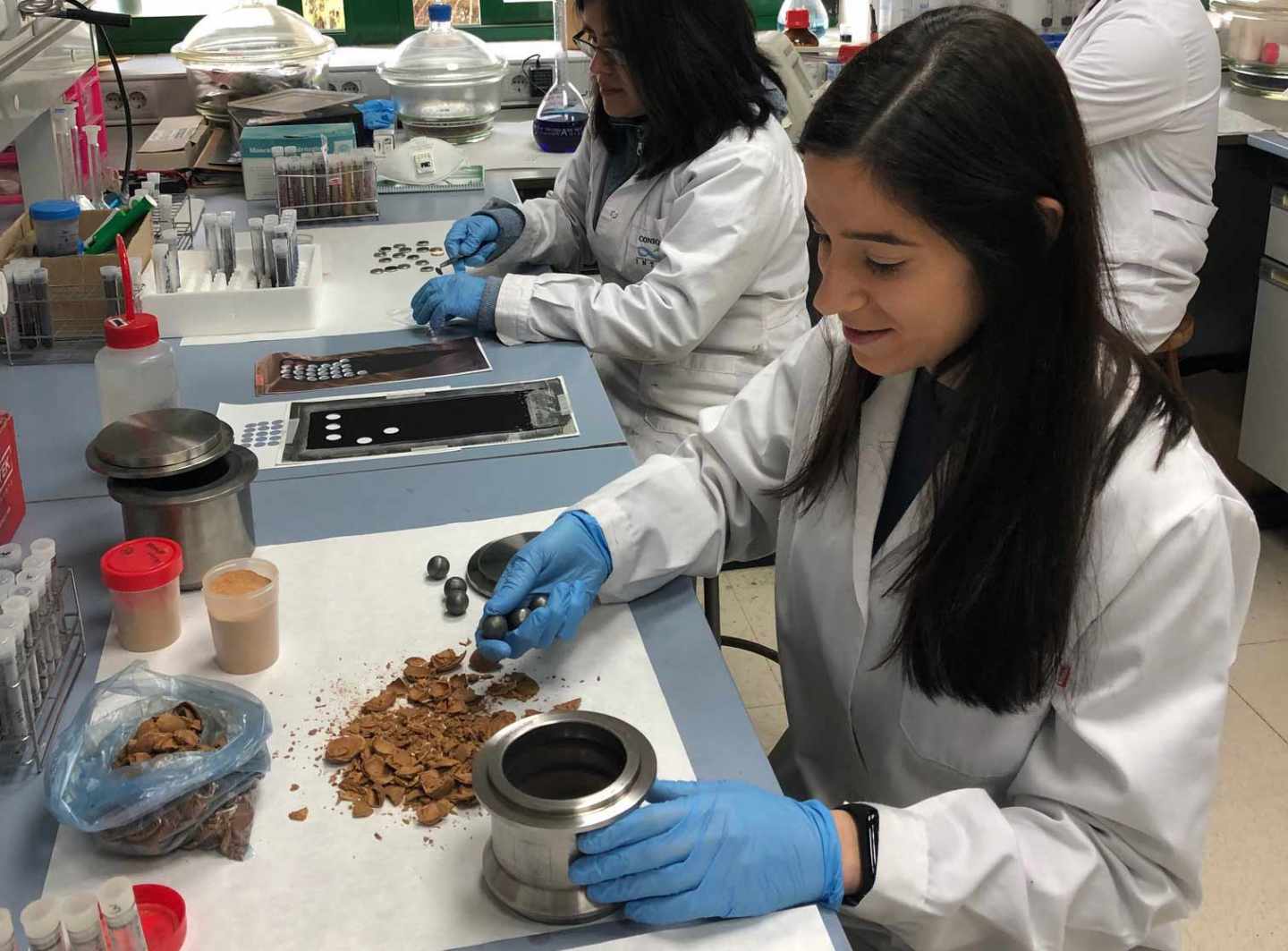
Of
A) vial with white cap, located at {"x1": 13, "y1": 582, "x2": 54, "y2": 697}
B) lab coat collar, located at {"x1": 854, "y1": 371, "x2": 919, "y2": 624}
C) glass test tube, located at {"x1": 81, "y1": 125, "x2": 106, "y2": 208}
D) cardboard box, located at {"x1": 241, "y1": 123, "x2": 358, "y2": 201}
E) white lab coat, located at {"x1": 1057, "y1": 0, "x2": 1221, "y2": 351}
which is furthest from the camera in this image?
cardboard box, located at {"x1": 241, "y1": 123, "x2": 358, "y2": 201}

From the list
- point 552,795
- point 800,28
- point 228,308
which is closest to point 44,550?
point 552,795

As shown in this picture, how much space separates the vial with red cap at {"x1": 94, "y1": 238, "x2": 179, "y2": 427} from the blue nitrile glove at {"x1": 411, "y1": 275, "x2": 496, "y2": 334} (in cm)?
55

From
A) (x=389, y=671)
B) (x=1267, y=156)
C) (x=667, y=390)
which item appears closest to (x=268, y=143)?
(x=667, y=390)

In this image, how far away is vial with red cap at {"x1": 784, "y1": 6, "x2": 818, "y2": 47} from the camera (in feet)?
11.8

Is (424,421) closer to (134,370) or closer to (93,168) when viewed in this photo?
(134,370)

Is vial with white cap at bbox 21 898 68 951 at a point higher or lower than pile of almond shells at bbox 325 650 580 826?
higher

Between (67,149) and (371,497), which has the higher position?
(67,149)

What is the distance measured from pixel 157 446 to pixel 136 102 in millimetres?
2487

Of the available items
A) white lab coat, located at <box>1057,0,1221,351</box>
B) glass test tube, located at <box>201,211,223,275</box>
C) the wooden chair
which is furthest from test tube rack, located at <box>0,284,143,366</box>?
the wooden chair

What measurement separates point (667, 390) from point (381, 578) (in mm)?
944

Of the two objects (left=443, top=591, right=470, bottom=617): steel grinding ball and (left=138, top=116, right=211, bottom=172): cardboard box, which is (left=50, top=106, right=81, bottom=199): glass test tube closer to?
(left=138, top=116, right=211, bottom=172): cardboard box

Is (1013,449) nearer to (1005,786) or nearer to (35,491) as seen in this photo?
(1005,786)

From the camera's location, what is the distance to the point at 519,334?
2.08m

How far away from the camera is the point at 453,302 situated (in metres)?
2.07
